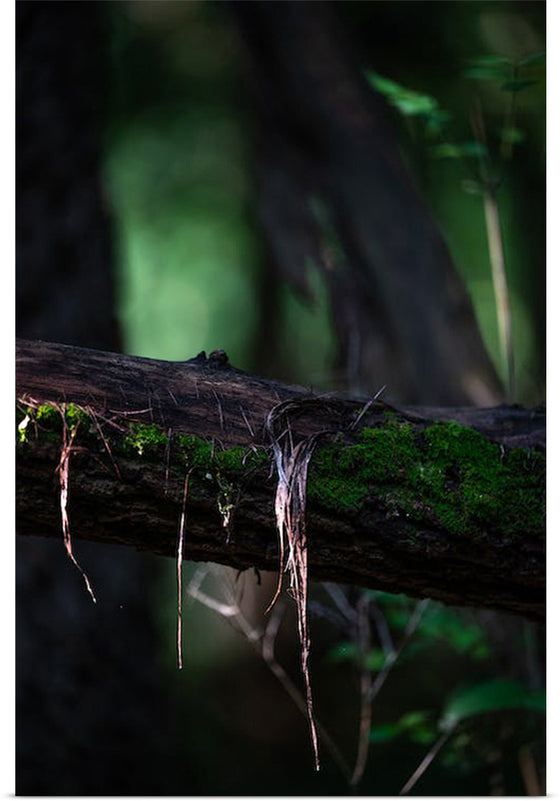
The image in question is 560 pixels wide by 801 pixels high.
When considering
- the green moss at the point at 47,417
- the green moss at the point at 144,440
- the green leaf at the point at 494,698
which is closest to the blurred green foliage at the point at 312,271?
the green leaf at the point at 494,698

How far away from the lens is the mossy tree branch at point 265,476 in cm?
127

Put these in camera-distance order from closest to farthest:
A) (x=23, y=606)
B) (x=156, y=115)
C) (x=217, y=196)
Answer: (x=23, y=606) → (x=156, y=115) → (x=217, y=196)

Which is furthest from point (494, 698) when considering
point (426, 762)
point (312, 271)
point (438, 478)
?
point (312, 271)

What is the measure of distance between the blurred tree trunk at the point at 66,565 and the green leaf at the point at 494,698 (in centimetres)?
177

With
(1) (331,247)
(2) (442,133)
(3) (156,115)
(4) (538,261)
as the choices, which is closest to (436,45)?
(4) (538,261)

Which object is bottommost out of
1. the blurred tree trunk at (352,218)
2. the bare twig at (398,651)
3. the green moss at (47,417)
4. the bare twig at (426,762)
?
the bare twig at (426,762)

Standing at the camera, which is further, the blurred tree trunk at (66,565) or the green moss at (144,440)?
the blurred tree trunk at (66,565)

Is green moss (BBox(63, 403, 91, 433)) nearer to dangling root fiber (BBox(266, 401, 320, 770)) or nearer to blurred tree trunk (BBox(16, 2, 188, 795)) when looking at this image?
dangling root fiber (BBox(266, 401, 320, 770))

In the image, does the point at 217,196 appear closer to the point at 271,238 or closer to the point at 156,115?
the point at 156,115

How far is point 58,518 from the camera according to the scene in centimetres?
129

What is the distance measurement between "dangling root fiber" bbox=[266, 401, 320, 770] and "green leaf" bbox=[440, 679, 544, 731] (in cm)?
66

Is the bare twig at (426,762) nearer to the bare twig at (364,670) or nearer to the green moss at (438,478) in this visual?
the bare twig at (364,670)

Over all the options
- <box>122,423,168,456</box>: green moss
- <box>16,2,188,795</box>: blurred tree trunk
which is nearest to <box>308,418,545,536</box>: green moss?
<box>122,423,168,456</box>: green moss

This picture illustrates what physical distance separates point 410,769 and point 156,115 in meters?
5.67
